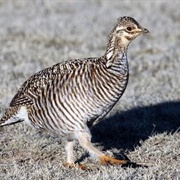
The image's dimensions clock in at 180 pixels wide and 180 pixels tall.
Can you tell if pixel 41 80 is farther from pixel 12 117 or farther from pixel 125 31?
pixel 125 31

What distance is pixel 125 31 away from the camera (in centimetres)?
747

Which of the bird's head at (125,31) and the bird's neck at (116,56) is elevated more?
Result: the bird's head at (125,31)

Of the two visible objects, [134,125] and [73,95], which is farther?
[134,125]

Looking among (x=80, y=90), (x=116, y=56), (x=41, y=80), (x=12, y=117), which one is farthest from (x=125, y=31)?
(x=12, y=117)

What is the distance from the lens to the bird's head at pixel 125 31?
746cm

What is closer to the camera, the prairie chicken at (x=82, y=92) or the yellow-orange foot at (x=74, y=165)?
the prairie chicken at (x=82, y=92)

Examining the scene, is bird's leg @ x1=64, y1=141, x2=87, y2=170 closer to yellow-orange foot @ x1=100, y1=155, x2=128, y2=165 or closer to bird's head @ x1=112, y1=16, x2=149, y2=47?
yellow-orange foot @ x1=100, y1=155, x2=128, y2=165

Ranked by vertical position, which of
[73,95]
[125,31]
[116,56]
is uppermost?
[125,31]

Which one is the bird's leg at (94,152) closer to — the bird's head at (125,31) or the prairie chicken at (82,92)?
the prairie chicken at (82,92)

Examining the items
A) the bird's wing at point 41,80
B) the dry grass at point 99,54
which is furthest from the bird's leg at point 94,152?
the bird's wing at point 41,80

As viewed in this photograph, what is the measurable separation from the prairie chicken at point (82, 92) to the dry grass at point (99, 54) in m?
0.43

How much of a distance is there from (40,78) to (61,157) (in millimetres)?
1000

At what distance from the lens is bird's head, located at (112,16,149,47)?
746 cm

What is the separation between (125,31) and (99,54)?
644cm
